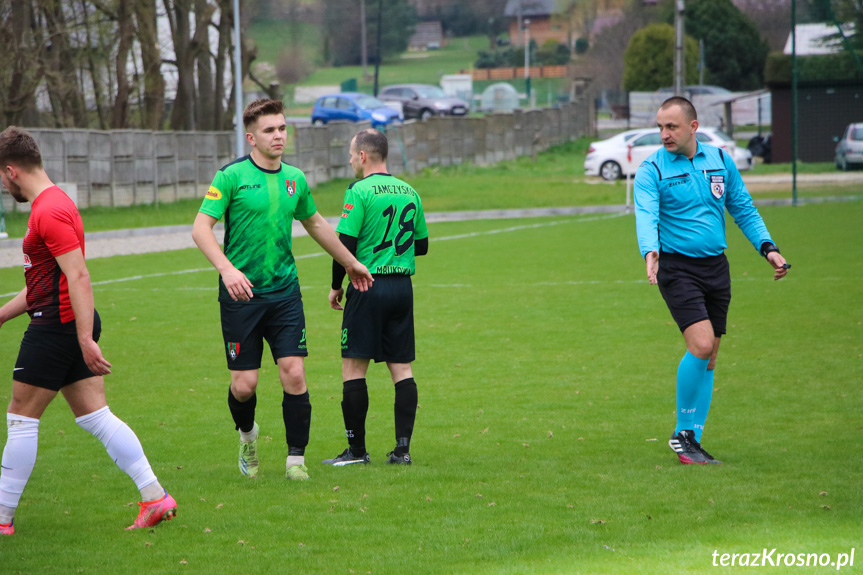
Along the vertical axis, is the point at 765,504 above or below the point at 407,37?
below

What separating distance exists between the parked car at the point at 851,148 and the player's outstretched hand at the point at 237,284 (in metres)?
33.1

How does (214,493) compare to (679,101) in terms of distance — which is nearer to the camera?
(214,493)

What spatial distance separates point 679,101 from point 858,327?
5.84 m

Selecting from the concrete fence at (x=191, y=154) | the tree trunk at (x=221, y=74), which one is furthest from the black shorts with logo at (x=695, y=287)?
the tree trunk at (x=221, y=74)

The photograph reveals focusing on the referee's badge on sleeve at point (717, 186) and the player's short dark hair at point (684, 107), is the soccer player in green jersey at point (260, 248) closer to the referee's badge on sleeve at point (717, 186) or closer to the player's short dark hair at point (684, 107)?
the player's short dark hair at point (684, 107)

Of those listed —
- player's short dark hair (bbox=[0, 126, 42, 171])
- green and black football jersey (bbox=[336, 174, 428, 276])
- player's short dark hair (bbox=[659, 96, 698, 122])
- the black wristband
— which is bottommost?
the black wristband

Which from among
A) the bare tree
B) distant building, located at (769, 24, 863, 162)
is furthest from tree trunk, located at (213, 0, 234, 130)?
the bare tree

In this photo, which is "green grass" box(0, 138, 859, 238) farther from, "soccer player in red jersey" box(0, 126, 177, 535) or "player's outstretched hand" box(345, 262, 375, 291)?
"soccer player in red jersey" box(0, 126, 177, 535)

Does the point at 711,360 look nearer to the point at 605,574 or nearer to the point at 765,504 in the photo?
the point at 765,504

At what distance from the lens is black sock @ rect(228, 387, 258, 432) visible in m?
6.02

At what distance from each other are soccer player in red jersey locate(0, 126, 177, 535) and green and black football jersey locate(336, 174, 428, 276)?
1773 mm

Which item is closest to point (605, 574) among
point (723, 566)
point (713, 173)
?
point (723, 566)

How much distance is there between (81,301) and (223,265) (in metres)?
0.85

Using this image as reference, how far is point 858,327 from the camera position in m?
11.1
